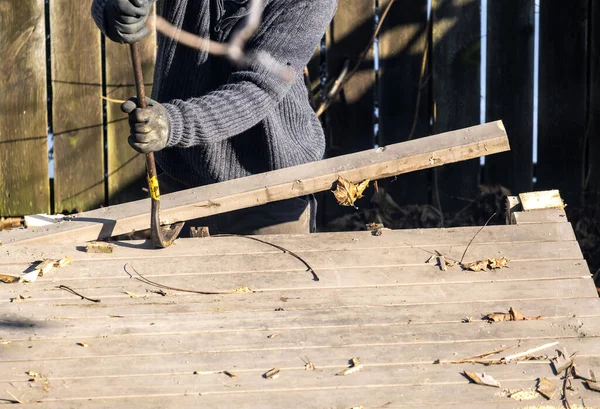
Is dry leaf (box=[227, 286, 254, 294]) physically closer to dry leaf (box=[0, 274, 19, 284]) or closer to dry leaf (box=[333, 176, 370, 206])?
dry leaf (box=[333, 176, 370, 206])

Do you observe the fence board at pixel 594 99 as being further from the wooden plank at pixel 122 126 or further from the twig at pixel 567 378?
the twig at pixel 567 378

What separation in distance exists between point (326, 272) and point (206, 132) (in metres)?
0.60

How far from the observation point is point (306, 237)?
304cm

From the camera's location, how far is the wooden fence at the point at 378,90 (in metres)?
4.89

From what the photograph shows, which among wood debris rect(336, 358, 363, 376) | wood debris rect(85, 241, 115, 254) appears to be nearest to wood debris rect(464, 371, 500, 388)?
wood debris rect(336, 358, 363, 376)

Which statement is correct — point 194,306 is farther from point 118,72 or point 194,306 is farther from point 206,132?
point 118,72

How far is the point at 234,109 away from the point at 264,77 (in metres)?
0.17

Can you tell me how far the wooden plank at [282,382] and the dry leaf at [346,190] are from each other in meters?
0.76

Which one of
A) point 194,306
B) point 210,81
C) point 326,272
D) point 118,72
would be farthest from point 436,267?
point 118,72

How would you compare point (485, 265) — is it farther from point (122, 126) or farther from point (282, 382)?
point (122, 126)

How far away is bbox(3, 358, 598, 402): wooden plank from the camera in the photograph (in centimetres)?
228

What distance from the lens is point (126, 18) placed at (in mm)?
2449

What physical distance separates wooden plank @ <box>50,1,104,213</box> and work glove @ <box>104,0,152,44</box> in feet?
8.10

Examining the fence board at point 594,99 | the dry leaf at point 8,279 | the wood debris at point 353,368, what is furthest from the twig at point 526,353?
the fence board at point 594,99
